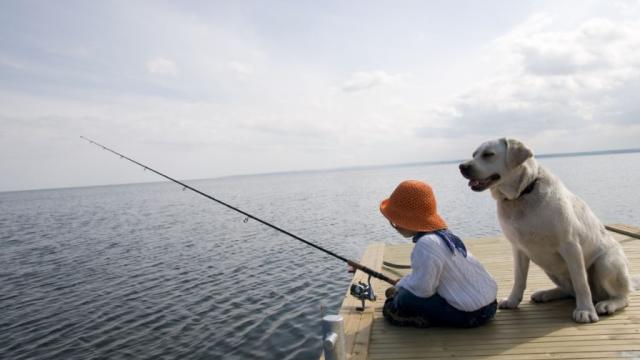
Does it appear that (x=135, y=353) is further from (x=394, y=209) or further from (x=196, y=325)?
(x=394, y=209)

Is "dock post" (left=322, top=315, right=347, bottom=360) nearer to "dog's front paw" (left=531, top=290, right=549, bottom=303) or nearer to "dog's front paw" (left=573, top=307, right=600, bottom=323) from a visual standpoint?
"dog's front paw" (left=573, top=307, right=600, bottom=323)

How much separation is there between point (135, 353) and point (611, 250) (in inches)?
317

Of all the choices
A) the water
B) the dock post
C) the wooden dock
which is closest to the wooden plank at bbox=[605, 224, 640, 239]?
the wooden dock

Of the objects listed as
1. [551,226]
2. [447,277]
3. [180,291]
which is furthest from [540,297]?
[180,291]

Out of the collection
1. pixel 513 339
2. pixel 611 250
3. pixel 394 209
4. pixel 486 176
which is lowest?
pixel 513 339

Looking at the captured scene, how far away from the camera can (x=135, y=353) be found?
7.76 meters

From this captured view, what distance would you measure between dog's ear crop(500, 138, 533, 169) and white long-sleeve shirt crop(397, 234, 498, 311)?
1.04 m

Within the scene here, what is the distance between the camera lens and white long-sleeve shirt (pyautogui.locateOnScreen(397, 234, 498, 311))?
3707 millimetres

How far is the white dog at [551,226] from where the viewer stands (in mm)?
3844

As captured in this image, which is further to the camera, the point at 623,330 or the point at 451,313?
the point at 451,313

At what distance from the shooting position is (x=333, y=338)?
3.11m

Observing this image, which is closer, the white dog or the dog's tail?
the white dog

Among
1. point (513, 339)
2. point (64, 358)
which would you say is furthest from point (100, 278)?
point (513, 339)

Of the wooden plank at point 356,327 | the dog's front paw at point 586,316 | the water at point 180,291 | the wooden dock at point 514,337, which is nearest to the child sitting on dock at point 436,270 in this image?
the wooden dock at point 514,337
